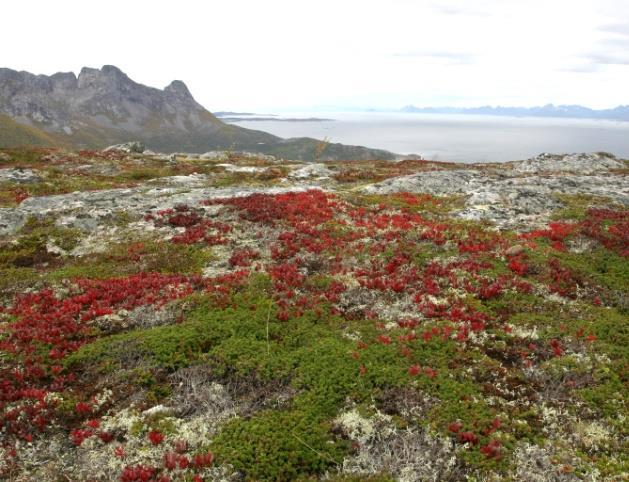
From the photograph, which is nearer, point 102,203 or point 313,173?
point 102,203

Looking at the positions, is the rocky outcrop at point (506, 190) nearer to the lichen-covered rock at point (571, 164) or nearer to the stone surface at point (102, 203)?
the lichen-covered rock at point (571, 164)

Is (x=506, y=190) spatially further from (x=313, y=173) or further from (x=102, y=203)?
(x=102, y=203)

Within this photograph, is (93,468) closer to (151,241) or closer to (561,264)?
(151,241)

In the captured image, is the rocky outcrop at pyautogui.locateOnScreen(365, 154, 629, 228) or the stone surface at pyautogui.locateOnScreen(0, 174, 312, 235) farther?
the rocky outcrop at pyautogui.locateOnScreen(365, 154, 629, 228)

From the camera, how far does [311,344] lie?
14.1 metres

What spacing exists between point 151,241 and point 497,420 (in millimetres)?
19440

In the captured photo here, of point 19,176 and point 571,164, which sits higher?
point 571,164

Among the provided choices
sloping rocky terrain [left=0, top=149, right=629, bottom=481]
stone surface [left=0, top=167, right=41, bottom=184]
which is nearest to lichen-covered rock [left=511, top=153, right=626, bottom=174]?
sloping rocky terrain [left=0, top=149, right=629, bottom=481]

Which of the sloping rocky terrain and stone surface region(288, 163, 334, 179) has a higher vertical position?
stone surface region(288, 163, 334, 179)

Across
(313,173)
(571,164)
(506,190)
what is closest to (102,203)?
(313,173)

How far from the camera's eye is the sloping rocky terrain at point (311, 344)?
32.8 feet

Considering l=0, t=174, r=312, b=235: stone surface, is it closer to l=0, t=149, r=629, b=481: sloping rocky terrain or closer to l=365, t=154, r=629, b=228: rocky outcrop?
l=0, t=149, r=629, b=481: sloping rocky terrain

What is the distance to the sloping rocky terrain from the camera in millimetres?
9984

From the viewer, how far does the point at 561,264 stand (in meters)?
19.7
